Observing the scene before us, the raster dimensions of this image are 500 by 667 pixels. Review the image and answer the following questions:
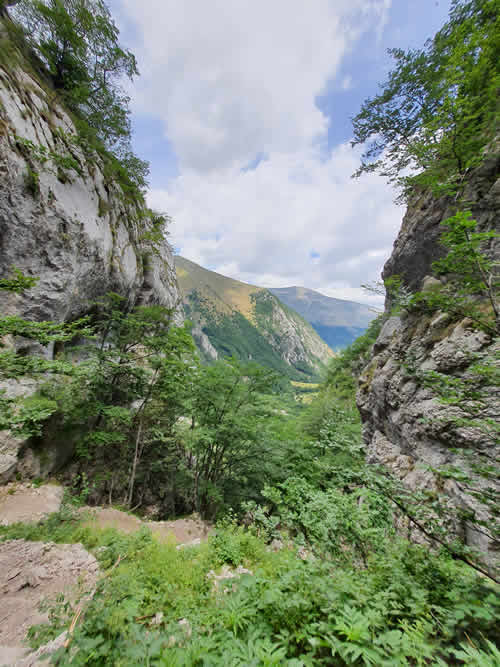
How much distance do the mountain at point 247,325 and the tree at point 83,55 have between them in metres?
62.3

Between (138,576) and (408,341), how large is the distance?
8.02 metres

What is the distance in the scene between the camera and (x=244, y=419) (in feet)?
29.0

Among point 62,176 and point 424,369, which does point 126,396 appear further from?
point 424,369

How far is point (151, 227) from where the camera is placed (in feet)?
54.4

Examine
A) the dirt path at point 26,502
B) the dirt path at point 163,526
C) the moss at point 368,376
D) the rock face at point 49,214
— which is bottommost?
the dirt path at point 163,526

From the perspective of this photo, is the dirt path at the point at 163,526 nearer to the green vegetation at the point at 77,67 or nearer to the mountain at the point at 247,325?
Result: the green vegetation at the point at 77,67

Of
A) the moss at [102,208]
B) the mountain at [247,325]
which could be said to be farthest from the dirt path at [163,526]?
the mountain at [247,325]

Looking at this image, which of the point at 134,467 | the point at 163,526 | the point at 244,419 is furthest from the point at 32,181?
the point at 163,526

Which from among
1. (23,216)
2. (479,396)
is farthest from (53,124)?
(479,396)

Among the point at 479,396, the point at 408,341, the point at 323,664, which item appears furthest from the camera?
the point at 408,341

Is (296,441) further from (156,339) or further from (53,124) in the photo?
(53,124)

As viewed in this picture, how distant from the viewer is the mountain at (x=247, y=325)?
297 ft

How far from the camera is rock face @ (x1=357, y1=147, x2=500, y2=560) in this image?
A: 3383 millimetres

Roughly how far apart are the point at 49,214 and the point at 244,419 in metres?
10.9
